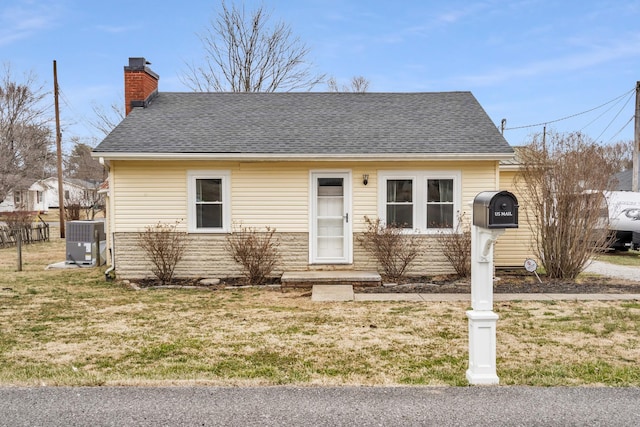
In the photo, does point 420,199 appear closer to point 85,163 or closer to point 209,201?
point 209,201

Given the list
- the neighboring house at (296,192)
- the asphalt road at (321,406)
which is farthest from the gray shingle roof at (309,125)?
the asphalt road at (321,406)

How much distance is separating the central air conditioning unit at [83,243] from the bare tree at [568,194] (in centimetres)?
1123

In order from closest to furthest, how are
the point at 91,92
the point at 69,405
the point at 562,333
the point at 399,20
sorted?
the point at 69,405, the point at 562,333, the point at 399,20, the point at 91,92

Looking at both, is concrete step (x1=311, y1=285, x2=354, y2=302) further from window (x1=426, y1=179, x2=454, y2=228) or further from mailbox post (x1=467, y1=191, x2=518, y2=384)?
mailbox post (x1=467, y1=191, x2=518, y2=384)

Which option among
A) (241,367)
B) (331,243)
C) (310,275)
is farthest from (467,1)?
(241,367)

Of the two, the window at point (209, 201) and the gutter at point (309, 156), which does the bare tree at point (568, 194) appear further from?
the window at point (209, 201)

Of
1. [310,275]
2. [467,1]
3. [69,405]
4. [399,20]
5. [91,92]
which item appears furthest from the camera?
[91,92]

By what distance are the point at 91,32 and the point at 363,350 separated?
1714 cm

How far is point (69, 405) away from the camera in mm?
3900

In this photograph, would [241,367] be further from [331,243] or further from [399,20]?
[399,20]

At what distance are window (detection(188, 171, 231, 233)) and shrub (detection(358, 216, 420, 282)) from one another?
118 inches

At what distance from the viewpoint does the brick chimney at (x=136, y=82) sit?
1277 centimetres

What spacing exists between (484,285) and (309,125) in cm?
824

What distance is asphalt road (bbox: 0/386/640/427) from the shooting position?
11.9 ft
